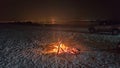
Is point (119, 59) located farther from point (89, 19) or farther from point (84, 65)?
point (89, 19)

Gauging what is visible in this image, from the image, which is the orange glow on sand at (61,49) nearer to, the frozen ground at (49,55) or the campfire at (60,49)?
the campfire at (60,49)

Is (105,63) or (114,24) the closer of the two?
(105,63)

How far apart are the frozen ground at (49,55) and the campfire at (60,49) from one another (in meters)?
0.23

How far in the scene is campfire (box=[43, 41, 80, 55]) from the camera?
22.5 ft

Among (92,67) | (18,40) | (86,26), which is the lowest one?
(92,67)

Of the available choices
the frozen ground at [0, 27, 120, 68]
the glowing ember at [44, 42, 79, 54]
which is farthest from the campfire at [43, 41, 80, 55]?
the frozen ground at [0, 27, 120, 68]

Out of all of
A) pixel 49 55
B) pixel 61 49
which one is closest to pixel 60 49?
pixel 61 49

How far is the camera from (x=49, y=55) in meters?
6.60

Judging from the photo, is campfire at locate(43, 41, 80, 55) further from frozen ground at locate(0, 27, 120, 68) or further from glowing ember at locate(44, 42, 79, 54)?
frozen ground at locate(0, 27, 120, 68)

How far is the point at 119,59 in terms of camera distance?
6176 mm

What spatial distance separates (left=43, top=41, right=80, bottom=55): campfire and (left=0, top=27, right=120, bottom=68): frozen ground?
0.23 meters

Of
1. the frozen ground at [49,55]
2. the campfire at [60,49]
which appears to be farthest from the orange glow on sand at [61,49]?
the frozen ground at [49,55]

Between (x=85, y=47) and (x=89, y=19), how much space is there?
124 inches

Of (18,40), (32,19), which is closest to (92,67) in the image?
(18,40)
